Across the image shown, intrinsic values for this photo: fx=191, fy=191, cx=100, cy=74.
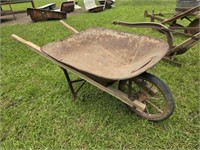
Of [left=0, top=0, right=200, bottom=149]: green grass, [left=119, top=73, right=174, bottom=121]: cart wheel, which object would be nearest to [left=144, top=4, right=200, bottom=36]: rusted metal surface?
[left=0, top=0, right=200, bottom=149]: green grass

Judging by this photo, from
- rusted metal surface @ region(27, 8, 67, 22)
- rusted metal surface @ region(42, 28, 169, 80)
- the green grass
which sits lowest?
rusted metal surface @ region(27, 8, 67, 22)

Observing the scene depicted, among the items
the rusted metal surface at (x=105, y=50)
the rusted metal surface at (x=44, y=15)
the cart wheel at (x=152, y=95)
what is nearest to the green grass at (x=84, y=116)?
the cart wheel at (x=152, y=95)

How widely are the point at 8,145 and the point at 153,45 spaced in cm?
162

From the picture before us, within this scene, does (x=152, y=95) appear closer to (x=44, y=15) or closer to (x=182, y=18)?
(x=182, y=18)

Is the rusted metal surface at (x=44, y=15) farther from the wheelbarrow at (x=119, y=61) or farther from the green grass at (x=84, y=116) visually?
the wheelbarrow at (x=119, y=61)

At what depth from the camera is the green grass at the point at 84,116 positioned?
170 cm

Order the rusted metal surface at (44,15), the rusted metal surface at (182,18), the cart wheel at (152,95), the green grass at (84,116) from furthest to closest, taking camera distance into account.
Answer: the rusted metal surface at (44,15), the rusted metal surface at (182,18), the green grass at (84,116), the cart wheel at (152,95)

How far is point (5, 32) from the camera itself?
499cm

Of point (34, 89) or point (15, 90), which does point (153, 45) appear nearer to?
point (34, 89)

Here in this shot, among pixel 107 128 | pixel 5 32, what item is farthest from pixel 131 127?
pixel 5 32

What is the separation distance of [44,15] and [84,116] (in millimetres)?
4580

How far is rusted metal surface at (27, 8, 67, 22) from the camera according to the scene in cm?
559

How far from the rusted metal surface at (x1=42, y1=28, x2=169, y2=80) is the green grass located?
1.46ft

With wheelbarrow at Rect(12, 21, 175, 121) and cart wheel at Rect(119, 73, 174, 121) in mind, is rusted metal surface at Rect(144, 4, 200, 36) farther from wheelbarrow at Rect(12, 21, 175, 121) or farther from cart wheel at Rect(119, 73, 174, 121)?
cart wheel at Rect(119, 73, 174, 121)
